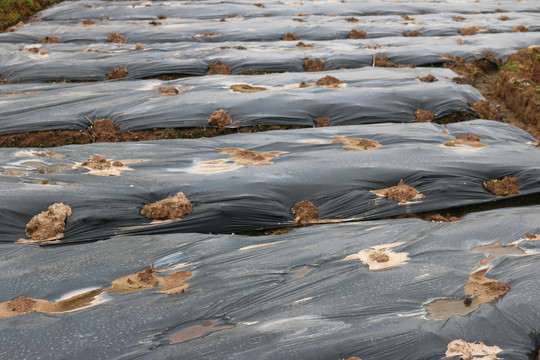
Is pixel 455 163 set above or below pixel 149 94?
below

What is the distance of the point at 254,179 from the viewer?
3918 millimetres

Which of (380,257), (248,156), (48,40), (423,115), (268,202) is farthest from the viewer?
(48,40)

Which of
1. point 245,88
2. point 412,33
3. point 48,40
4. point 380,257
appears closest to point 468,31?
point 412,33

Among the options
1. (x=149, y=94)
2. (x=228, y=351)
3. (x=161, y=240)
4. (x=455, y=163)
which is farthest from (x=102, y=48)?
(x=228, y=351)

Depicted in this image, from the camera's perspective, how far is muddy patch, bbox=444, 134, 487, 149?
462cm

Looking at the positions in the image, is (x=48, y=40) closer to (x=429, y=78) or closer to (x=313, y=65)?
(x=313, y=65)

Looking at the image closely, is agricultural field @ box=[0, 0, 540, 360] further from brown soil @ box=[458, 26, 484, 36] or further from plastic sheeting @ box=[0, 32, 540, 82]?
brown soil @ box=[458, 26, 484, 36]

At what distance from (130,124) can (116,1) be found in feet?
25.9

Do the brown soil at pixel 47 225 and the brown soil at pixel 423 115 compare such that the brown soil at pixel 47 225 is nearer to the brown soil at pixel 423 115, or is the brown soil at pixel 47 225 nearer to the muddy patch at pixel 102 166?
the muddy patch at pixel 102 166

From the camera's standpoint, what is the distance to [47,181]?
3695 millimetres

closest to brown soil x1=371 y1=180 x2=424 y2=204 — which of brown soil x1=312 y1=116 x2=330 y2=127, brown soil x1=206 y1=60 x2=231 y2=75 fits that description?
brown soil x1=312 y1=116 x2=330 y2=127

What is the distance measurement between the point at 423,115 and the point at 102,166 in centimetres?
394

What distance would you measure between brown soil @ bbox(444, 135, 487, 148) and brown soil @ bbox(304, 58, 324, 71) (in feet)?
9.92

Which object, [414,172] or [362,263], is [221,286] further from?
[414,172]
